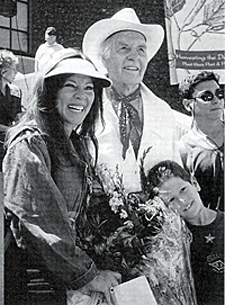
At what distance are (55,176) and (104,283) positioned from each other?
25.8 inches

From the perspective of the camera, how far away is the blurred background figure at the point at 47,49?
13.1 feet

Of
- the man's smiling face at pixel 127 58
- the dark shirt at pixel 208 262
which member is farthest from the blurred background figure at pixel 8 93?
the dark shirt at pixel 208 262

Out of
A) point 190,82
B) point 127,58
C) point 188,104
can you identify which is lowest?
point 188,104

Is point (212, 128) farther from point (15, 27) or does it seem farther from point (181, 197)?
point (15, 27)

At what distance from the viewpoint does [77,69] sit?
397 centimetres

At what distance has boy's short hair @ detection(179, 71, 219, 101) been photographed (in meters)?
4.14

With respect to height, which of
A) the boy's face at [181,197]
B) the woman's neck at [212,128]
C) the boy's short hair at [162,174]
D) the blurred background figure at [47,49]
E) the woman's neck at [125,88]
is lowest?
the boy's face at [181,197]

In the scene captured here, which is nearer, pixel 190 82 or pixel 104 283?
pixel 104 283

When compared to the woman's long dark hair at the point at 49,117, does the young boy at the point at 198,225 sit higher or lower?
lower

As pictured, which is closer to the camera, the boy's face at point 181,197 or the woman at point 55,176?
the woman at point 55,176

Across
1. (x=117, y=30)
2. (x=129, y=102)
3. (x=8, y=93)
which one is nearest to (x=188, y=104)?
(x=129, y=102)

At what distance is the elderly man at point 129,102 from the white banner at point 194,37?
10 centimetres

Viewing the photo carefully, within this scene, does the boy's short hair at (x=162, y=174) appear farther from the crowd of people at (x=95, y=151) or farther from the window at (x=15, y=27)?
the window at (x=15, y=27)

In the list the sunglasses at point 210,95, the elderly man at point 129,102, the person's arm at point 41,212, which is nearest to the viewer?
the person's arm at point 41,212
